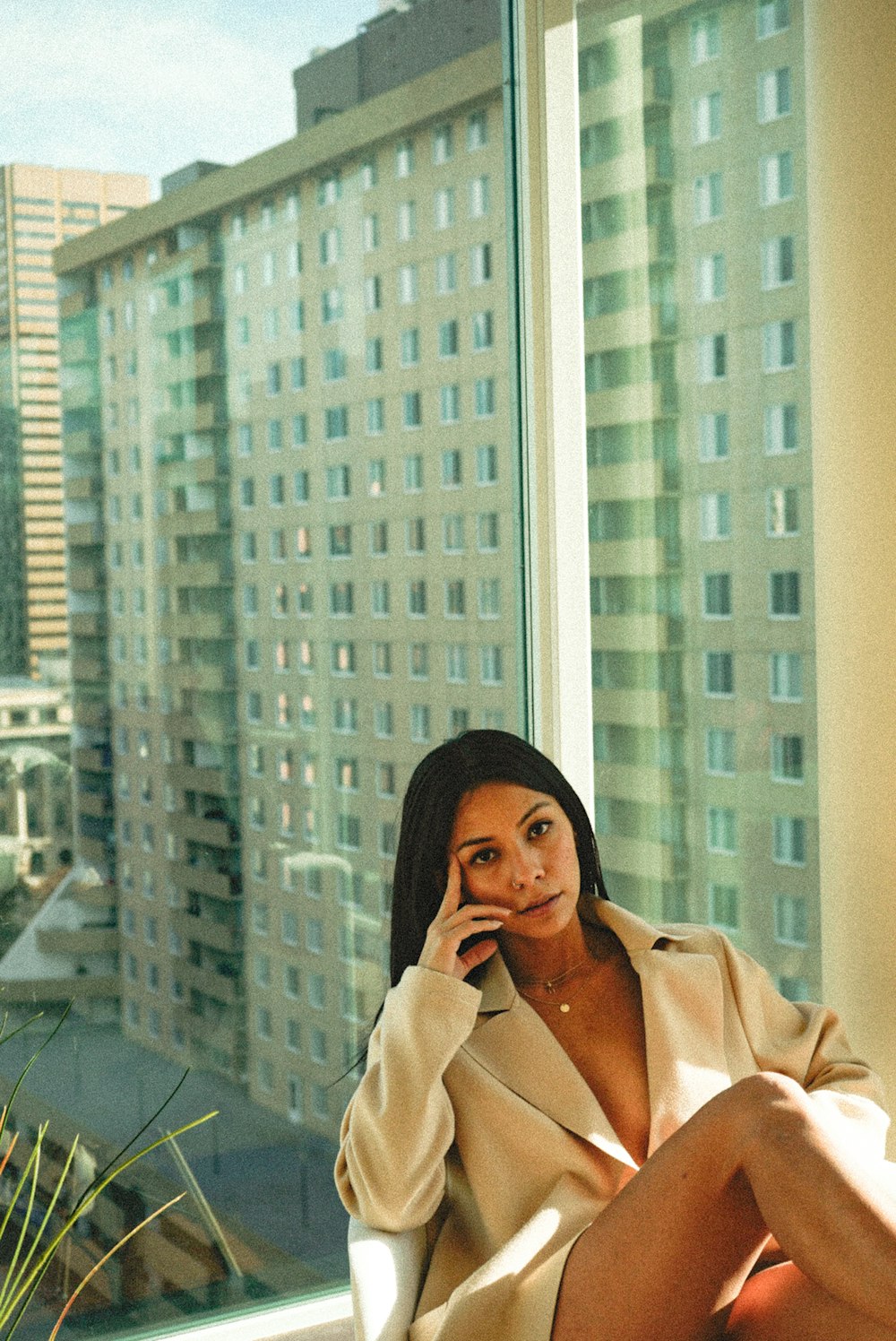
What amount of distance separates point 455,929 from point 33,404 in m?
1.13

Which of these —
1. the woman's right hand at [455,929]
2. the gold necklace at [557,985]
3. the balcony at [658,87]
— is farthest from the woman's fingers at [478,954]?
the balcony at [658,87]

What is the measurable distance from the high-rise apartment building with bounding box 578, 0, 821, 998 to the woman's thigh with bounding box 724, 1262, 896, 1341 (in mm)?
1091

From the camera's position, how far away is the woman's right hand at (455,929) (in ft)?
6.45

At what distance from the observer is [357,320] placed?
2588 mm

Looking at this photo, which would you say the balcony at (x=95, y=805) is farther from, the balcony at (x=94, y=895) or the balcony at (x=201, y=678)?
the balcony at (x=201, y=678)

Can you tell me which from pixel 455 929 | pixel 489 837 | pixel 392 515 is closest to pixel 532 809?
pixel 489 837

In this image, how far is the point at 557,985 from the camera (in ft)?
6.95

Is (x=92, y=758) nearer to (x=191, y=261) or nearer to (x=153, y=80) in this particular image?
(x=191, y=261)

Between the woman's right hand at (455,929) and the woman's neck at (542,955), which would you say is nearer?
the woman's right hand at (455,929)

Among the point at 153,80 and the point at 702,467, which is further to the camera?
the point at 702,467

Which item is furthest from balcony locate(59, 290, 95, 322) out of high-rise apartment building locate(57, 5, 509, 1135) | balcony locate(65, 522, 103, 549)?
balcony locate(65, 522, 103, 549)

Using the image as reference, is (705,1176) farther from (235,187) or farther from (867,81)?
(867,81)

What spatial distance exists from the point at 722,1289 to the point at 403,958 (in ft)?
2.05

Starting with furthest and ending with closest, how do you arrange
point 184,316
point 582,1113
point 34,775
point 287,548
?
point 287,548 → point 184,316 → point 34,775 → point 582,1113
